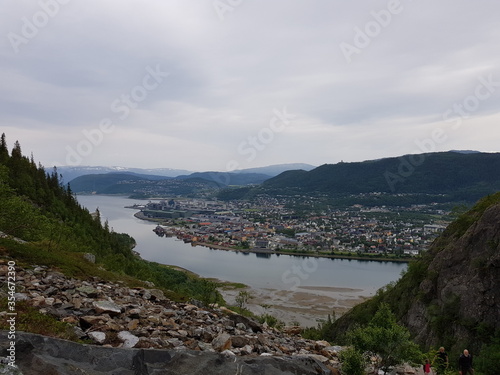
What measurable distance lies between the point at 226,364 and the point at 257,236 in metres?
106

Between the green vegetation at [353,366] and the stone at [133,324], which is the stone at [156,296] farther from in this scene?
the green vegetation at [353,366]

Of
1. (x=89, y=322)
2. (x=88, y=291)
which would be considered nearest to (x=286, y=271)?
(x=88, y=291)

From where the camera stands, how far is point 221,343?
6746mm

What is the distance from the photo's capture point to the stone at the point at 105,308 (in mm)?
7227

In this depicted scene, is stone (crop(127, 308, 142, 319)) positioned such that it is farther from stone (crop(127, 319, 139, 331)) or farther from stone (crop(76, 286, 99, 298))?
stone (crop(76, 286, 99, 298))

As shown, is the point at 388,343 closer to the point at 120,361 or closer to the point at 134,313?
the point at 120,361

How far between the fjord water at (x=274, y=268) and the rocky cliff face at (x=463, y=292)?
29.9 meters

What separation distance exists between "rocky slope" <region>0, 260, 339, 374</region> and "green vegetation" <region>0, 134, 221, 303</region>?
192 centimetres

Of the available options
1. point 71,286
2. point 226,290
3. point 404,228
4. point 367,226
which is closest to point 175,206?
point 367,226

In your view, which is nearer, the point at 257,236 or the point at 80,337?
the point at 80,337

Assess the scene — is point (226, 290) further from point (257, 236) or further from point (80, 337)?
point (257, 236)

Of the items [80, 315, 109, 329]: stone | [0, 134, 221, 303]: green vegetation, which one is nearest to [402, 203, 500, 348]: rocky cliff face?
[0, 134, 221, 303]: green vegetation

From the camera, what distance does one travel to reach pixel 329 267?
235ft

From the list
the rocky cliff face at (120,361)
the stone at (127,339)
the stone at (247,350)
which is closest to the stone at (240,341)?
the stone at (247,350)
